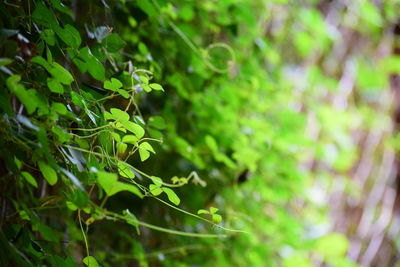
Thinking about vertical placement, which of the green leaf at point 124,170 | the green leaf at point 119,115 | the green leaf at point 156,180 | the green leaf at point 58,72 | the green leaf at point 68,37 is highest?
the green leaf at point 68,37

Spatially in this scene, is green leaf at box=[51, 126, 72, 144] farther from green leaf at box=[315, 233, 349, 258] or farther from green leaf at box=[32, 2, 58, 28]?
green leaf at box=[315, 233, 349, 258]

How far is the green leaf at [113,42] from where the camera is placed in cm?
66

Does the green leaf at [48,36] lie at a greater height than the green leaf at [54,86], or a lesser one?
greater

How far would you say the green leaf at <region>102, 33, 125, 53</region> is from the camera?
2.15 ft

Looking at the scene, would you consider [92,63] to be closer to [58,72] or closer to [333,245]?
[58,72]

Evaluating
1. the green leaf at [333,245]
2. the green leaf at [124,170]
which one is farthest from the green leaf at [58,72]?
the green leaf at [333,245]

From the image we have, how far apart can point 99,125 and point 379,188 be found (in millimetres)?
2026

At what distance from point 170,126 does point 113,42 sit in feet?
1.36

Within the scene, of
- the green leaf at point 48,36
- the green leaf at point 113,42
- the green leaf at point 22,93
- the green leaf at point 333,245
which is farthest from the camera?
the green leaf at point 333,245

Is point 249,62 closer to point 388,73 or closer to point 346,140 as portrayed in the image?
point 346,140

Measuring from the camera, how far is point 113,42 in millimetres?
661

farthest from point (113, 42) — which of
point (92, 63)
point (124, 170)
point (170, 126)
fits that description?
point (170, 126)

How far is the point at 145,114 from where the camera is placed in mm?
998

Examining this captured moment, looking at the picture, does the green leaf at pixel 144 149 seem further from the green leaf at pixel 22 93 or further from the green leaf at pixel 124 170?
the green leaf at pixel 22 93
